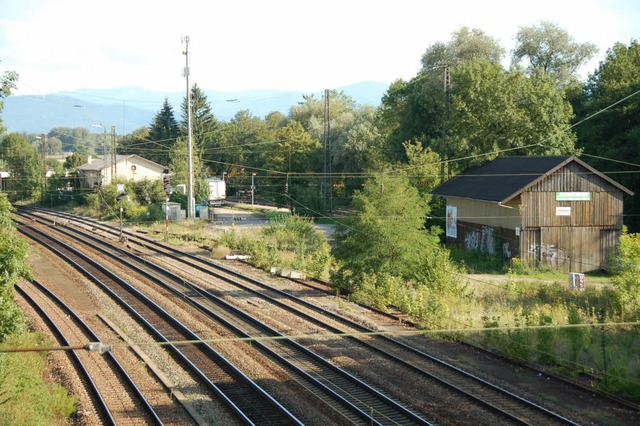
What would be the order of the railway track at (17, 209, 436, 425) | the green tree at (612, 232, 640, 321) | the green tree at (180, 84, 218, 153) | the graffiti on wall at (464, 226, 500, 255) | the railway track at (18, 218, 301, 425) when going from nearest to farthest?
the railway track at (17, 209, 436, 425) < the railway track at (18, 218, 301, 425) < the green tree at (612, 232, 640, 321) < the graffiti on wall at (464, 226, 500, 255) < the green tree at (180, 84, 218, 153)

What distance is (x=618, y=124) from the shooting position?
4525 cm

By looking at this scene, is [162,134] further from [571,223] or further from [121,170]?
[571,223]

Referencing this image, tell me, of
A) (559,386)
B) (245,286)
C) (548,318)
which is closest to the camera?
(559,386)

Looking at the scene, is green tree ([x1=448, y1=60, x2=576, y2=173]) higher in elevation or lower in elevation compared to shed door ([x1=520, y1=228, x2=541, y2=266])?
higher

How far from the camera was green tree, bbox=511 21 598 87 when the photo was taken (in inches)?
2849

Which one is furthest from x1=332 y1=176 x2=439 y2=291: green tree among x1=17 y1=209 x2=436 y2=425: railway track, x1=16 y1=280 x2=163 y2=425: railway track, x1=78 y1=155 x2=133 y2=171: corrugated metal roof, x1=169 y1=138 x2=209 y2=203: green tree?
x1=78 y1=155 x2=133 y2=171: corrugated metal roof

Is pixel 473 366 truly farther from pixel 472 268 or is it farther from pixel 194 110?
pixel 194 110

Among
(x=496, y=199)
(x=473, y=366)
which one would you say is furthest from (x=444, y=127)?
(x=473, y=366)

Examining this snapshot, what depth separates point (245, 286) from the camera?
28.1 metres

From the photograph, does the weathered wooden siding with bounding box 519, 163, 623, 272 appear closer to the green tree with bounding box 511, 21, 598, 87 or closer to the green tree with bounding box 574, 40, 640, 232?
the green tree with bounding box 574, 40, 640, 232

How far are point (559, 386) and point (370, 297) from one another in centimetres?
1013

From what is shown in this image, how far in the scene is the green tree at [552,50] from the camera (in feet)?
237

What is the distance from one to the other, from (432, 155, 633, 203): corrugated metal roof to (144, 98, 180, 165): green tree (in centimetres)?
6558

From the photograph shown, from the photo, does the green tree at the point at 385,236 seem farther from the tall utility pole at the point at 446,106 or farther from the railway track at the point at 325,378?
the tall utility pole at the point at 446,106
